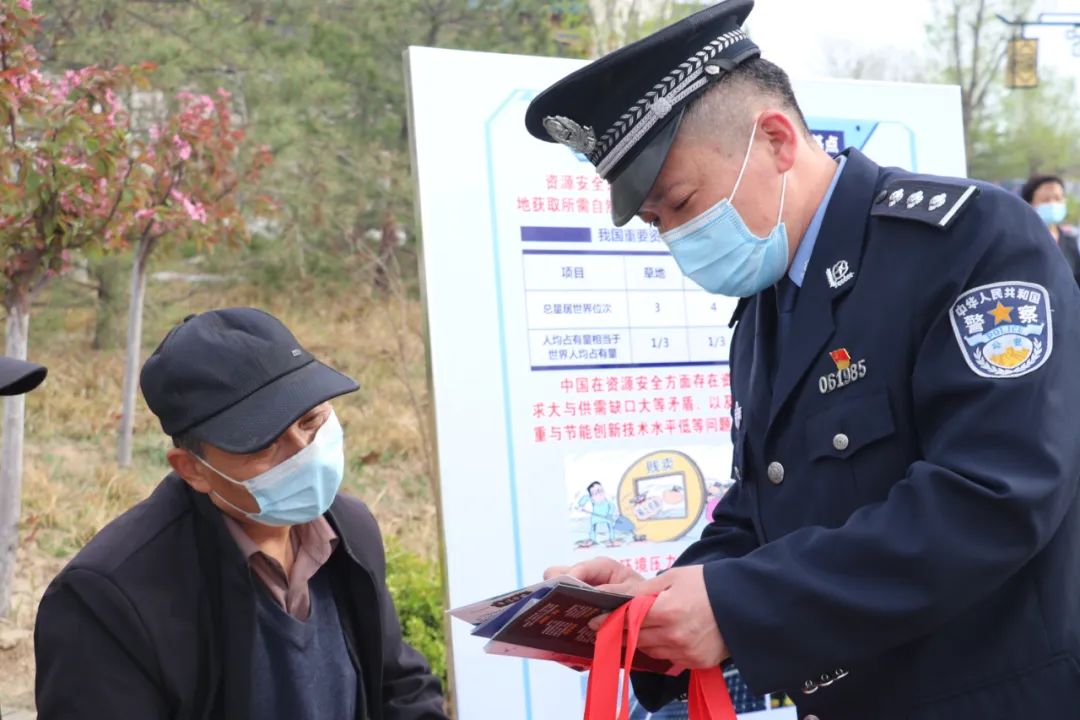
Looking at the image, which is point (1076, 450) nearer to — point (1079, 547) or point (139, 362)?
point (1079, 547)

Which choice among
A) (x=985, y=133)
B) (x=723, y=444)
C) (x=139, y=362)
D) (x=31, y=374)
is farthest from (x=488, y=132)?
(x=985, y=133)

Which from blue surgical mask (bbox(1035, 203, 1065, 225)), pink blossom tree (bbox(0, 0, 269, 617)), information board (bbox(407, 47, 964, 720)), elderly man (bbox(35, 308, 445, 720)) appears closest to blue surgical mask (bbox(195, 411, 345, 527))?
elderly man (bbox(35, 308, 445, 720))

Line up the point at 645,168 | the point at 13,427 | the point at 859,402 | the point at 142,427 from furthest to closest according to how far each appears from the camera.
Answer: the point at 142,427
the point at 13,427
the point at 645,168
the point at 859,402

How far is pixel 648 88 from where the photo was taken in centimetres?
176

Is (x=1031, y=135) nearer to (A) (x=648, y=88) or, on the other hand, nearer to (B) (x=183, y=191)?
(B) (x=183, y=191)

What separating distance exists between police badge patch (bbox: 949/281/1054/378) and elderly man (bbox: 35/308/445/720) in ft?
3.68

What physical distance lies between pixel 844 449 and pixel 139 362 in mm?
4664

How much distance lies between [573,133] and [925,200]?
52 centimetres

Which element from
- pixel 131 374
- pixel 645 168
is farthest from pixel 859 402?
pixel 131 374

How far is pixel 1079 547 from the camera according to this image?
5.30 feet

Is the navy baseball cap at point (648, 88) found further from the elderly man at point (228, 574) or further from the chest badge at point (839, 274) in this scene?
the elderly man at point (228, 574)

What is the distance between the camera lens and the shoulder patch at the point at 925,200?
5.31 ft

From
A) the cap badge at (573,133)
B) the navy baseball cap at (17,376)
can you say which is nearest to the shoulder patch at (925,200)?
the cap badge at (573,133)

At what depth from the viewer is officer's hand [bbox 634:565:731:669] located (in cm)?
160
